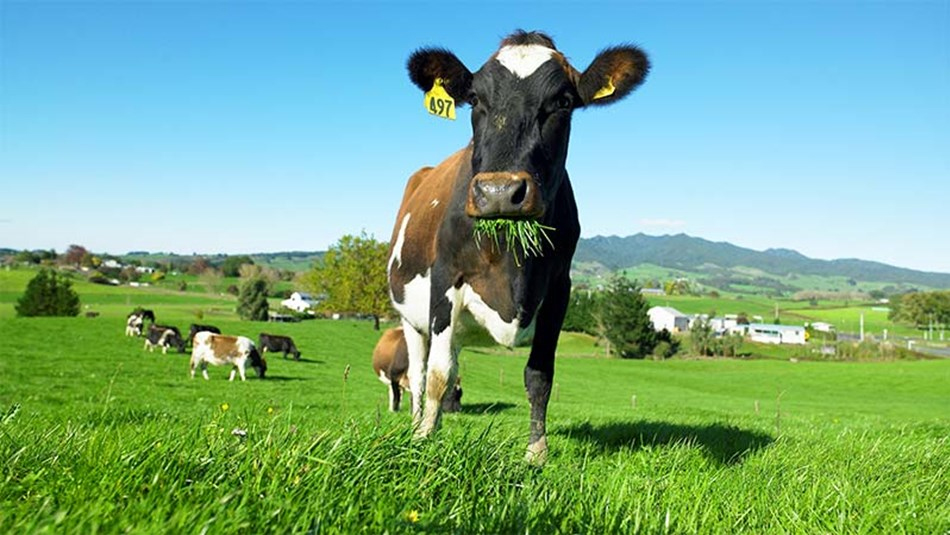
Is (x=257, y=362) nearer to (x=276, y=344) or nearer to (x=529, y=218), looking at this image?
(x=276, y=344)

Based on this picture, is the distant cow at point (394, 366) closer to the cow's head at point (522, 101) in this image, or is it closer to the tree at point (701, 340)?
the cow's head at point (522, 101)

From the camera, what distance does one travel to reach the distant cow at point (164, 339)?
4059cm

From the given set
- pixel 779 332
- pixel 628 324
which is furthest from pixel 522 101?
pixel 779 332

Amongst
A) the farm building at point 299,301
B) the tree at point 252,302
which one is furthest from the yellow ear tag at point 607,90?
the farm building at point 299,301

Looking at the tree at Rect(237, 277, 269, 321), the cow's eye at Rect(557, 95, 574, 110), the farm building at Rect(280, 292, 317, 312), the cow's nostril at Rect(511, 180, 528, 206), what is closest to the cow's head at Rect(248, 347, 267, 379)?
the cow's eye at Rect(557, 95, 574, 110)

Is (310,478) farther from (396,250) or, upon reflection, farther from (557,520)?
(396,250)

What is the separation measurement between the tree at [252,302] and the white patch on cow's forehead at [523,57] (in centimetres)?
9235

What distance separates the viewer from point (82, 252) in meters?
178

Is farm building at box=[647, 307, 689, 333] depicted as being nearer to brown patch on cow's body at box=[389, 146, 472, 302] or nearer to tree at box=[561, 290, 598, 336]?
tree at box=[561, 290, 598, 336]

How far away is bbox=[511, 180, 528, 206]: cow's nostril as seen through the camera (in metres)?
4.76

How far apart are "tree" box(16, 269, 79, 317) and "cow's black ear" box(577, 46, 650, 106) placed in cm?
8383

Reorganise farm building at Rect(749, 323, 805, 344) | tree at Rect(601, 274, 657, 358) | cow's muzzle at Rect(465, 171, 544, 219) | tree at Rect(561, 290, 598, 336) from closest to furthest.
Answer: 1. cow's muzzle at Rect(465, 171, 544, 219)
2. tree at Rect(601, 274, 657, 358)
3. tree at Rect(561, 290, 598, 336)
4. farm building at Rect(749, 323, 805, 344)

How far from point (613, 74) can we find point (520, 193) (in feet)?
6.51

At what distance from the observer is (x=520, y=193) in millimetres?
4781
